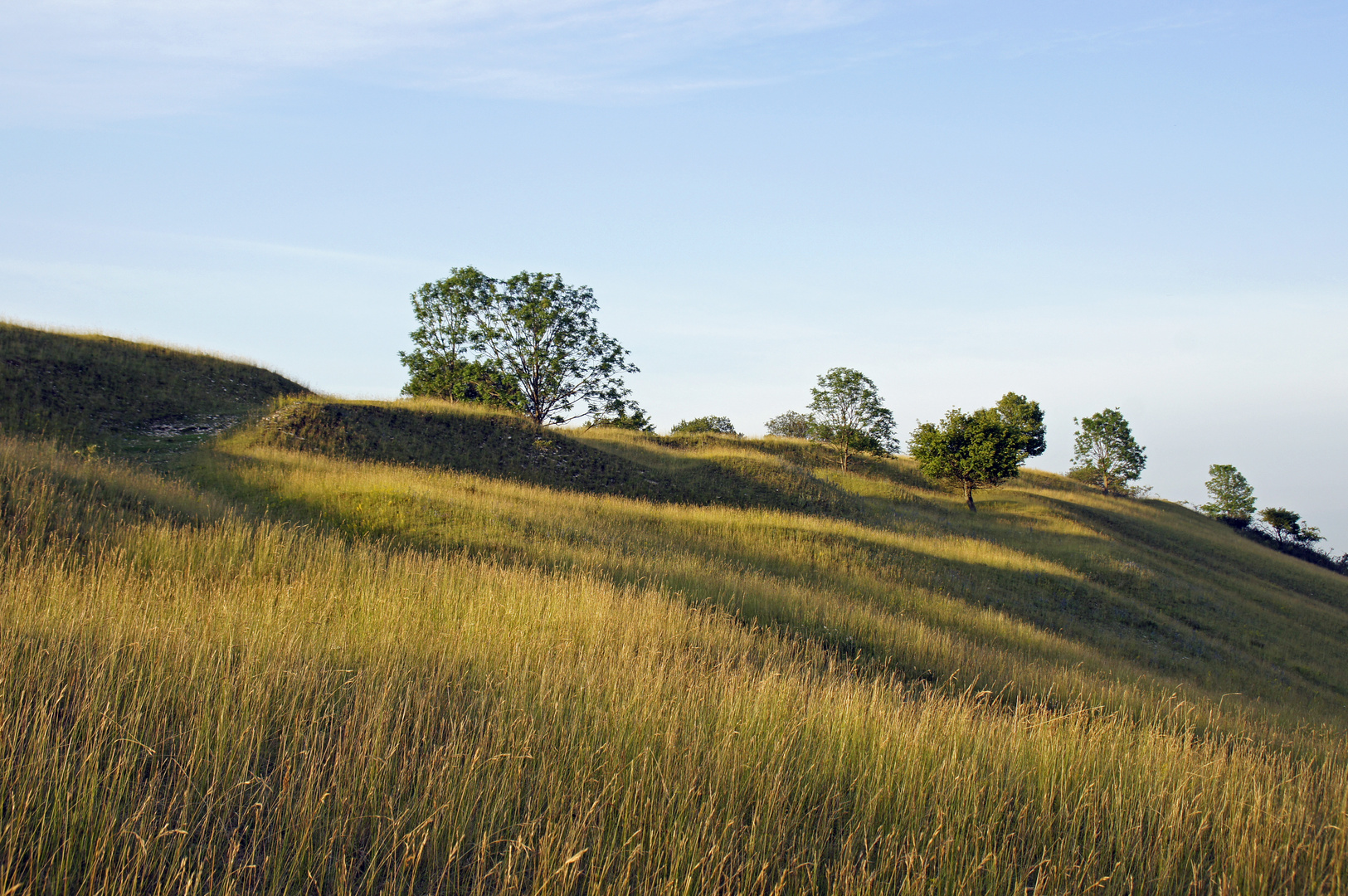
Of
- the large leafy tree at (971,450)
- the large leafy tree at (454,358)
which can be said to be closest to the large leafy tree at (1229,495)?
the large leafy tree at (971,450)

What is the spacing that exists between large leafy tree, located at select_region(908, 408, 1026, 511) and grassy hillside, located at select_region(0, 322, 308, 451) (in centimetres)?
3440

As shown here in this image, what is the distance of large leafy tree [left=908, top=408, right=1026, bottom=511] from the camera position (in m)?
39.4

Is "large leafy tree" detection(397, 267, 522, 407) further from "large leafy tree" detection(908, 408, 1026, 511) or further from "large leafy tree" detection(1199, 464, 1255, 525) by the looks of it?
"large leafy tree" detection(1199, 464, 1255, 525)

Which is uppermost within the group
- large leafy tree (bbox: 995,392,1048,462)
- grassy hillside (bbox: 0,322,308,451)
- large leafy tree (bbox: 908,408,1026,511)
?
large leafy tree (bbox: 995,392,1048,462)

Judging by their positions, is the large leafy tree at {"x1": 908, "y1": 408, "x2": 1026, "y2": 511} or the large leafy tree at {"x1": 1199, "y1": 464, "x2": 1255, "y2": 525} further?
the large leafy tree at {"x1": 1199, "y1": 464, "x2": 1255, "y2": 525}

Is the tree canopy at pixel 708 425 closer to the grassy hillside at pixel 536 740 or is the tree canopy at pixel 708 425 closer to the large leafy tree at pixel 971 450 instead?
the large leafy tree at pixel 971 450

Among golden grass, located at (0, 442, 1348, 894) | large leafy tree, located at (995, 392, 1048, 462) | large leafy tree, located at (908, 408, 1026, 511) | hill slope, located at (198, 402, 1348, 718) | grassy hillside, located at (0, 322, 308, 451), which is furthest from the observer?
large leafy tree, located at (995, 392, 1048, 462)

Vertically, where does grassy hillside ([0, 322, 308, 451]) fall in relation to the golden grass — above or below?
above

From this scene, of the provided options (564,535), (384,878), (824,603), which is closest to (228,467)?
(564,535)

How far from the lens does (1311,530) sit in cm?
5984

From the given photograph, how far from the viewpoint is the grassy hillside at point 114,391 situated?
22.5 m

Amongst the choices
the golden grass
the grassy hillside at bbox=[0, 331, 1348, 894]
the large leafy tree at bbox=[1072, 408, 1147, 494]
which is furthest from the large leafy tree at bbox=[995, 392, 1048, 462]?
the golden grass

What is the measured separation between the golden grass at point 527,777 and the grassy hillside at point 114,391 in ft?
66.6

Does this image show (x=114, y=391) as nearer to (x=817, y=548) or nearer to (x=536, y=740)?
(x=817, y=548)
